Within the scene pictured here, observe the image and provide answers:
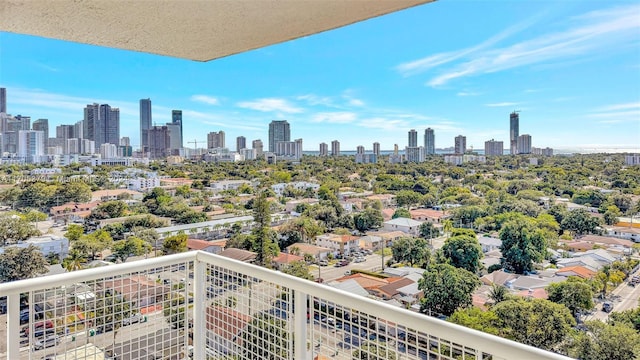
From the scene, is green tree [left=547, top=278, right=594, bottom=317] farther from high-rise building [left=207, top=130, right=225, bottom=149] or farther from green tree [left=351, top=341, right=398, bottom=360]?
high-rise building [left=207, top=130, right=225, bottom=149]

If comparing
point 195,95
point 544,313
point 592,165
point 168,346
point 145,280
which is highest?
point 195,95

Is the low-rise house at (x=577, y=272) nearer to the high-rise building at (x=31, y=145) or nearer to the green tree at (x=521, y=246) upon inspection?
the green tree at (x=521, y=246)

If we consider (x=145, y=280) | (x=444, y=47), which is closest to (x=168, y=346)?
(x=145, y=280)

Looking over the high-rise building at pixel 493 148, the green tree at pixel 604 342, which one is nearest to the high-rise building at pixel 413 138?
the high-rise building at pixel 493 148

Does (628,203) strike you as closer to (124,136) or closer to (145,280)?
→ (145,280)

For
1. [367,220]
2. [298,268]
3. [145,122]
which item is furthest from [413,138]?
[145,122]
